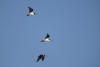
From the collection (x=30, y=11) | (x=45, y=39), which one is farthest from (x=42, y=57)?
(x=30, y=11)

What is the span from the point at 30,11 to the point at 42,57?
314cm

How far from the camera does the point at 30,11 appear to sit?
20016mm

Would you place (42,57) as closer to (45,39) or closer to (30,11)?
(45,39)

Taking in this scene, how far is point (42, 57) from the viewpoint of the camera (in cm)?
1906

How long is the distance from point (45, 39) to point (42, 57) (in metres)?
1.14

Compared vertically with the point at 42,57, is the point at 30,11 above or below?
above

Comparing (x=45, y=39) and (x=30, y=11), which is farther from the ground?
(x=30, y=11)

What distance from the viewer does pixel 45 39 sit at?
18875mm

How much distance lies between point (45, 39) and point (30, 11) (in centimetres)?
233
